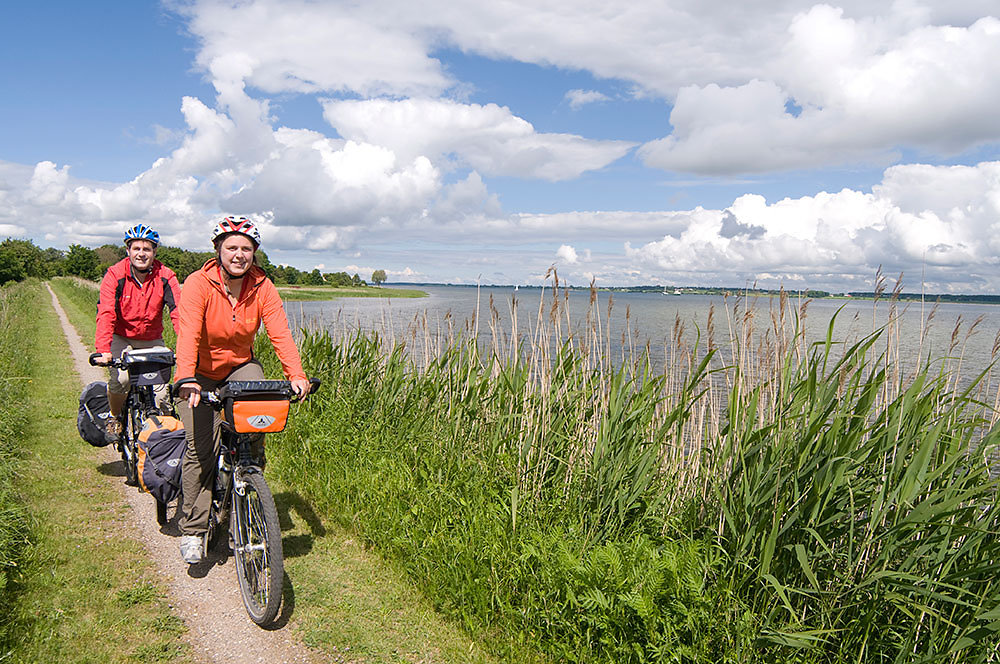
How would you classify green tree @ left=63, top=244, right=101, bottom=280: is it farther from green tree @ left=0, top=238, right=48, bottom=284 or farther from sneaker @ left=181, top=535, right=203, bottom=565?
sneaker @ left=181, top=535, right=203, bottom=565

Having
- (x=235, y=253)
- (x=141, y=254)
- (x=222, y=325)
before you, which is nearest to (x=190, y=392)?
(x=222, y=325)

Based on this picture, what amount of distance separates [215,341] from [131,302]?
2363mm

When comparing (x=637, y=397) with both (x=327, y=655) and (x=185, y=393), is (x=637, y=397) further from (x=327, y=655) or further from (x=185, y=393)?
(x=185, y=393)

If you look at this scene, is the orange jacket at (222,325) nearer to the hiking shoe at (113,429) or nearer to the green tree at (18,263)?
the hiking shoe at (113,429)

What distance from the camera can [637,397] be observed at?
4.18 m

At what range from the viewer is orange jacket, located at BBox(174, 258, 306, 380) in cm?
387

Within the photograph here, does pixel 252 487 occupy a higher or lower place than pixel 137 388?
lower

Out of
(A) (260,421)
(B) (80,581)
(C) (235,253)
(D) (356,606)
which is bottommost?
(D) (356,606)

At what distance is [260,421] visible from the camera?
3.77m

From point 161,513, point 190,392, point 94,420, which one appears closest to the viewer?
point 190,392

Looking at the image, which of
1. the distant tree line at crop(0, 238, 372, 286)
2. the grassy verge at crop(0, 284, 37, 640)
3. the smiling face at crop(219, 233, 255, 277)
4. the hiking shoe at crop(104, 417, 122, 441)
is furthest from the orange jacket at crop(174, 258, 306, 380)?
the distant tree line at crop(0, 238, 372, 286)

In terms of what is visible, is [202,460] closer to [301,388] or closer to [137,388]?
[301,388]

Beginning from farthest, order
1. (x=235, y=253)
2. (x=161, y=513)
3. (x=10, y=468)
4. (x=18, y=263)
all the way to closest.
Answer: (x=18, y=263)
(x=10, y=468)
(x=161, y=513)
(x=235, y=253)

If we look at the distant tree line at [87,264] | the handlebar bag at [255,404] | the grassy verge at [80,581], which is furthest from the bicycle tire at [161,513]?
the distant tree line at [87,264]
